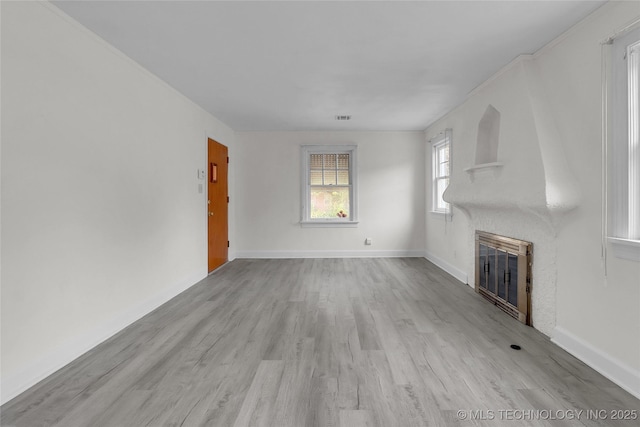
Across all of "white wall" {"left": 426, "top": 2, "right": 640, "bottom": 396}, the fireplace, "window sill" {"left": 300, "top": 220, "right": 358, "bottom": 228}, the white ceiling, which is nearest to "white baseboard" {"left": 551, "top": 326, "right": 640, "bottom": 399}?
"white wall" {"left": 426, "top": 2, "right": 640, "bottom": 396}

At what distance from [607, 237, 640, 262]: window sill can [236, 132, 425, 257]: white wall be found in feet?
14.2

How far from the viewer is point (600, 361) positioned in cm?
223

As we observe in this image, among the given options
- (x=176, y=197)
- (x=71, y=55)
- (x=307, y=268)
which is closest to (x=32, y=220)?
(x=71, y=55)

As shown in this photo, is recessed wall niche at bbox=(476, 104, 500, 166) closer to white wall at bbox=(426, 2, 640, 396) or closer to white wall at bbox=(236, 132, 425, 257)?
white wall at bbox=(426, 2, 640, 396)

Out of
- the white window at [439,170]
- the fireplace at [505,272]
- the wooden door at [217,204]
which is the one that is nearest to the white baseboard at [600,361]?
the fireplace at [505,272]

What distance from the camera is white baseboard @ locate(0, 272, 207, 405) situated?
6.41ft

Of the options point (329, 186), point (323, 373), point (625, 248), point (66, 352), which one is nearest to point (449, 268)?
point (329, 186)

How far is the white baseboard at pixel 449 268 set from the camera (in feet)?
15.1

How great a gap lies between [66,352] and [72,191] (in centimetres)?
118

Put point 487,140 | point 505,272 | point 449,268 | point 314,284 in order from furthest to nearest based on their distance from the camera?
point 449,268, point 314,284, point 487,140, point 505,272

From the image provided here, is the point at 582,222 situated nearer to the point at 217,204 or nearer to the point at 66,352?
the point at 66,352

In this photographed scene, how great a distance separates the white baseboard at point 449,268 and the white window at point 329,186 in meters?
1.60

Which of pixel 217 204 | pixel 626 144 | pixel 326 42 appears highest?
pixel 326 42

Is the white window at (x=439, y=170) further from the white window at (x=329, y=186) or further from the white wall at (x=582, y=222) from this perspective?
the white wall at (x=582, y=222)
